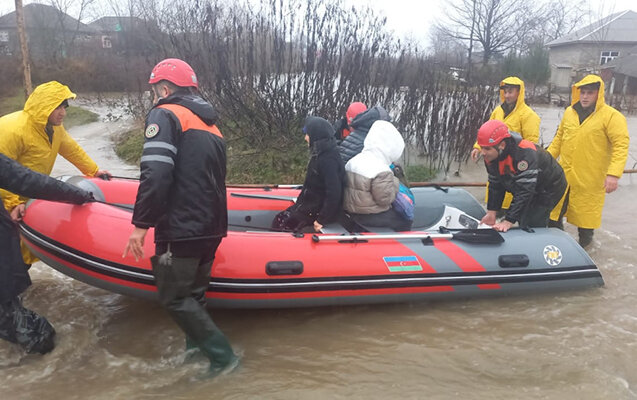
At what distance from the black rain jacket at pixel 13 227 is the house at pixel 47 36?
23136mm

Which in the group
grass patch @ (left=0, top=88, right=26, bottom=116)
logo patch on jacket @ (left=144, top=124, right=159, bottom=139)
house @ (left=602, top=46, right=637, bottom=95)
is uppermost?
house @ (left=602, top=46, right=637, bottom=95)

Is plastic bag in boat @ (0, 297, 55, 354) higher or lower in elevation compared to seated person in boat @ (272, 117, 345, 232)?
lower

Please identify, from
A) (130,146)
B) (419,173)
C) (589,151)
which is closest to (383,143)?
(589,151)

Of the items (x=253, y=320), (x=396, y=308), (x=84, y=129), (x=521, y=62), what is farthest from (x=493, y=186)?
(x=521, y=62)

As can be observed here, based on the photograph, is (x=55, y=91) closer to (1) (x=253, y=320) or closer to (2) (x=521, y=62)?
(1) (x=253, y=320)

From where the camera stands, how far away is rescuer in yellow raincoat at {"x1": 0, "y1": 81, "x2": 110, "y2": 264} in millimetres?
3141

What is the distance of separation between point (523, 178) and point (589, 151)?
1000 mm

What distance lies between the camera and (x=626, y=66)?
24422mm

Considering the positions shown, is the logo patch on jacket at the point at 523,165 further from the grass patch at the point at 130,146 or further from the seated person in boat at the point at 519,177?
the grass patch at the point at 130,146

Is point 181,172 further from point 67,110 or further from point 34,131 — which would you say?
point 67,110

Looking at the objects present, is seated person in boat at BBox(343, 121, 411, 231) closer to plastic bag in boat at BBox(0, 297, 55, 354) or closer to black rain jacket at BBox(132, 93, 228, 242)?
black rain jacket at BBox(132, 93, 228, 242)

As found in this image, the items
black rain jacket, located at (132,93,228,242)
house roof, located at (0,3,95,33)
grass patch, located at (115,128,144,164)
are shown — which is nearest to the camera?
black rain jacket, located at (132,93,228,242)

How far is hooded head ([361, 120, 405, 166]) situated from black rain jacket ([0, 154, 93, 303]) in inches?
82.3

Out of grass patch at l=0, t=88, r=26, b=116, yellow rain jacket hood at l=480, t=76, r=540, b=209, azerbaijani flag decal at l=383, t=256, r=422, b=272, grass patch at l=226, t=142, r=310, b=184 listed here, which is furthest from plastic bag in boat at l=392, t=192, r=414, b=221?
grass patch at l=0, t=88, r=26, b=116
